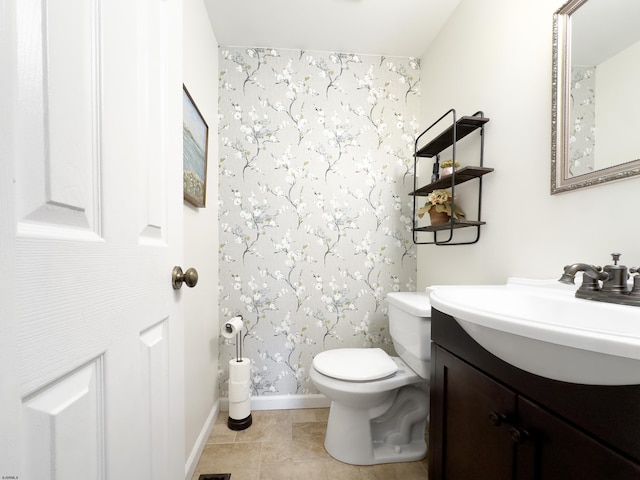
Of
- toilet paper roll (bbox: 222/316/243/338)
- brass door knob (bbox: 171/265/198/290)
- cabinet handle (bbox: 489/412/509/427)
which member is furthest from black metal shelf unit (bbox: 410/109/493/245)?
toilet paper roll (bbox: 222/316/243/338)

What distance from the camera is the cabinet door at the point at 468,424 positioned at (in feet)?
2.09

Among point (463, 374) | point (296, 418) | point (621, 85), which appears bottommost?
point (296, 418)

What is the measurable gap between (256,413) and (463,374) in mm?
1425

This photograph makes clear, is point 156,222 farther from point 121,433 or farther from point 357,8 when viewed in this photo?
point 357,8

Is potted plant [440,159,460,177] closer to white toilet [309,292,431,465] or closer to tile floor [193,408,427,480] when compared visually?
white toilet [309,292,431,465]

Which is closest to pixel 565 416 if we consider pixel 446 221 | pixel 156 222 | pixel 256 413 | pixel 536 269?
pixel 536 269

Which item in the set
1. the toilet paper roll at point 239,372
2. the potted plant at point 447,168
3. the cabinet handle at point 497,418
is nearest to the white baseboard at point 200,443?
the toilet paper roll at point 239,372

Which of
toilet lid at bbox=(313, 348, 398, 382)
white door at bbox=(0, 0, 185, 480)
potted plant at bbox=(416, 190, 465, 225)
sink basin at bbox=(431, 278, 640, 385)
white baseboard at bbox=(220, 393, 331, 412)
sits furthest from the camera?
white baseboard at bbox=(220, 393, 331, 412)

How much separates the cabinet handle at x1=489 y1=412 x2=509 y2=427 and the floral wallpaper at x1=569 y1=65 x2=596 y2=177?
0.76 m

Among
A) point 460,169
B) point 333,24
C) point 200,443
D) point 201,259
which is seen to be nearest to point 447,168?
point 460,169

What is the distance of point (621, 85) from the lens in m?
0.75

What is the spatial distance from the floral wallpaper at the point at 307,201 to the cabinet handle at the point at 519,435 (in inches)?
48.7

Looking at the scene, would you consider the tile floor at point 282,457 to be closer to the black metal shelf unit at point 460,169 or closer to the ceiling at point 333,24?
the black metal shelf unit at point 460,169

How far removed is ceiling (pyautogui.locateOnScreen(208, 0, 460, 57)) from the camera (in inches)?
57.2
